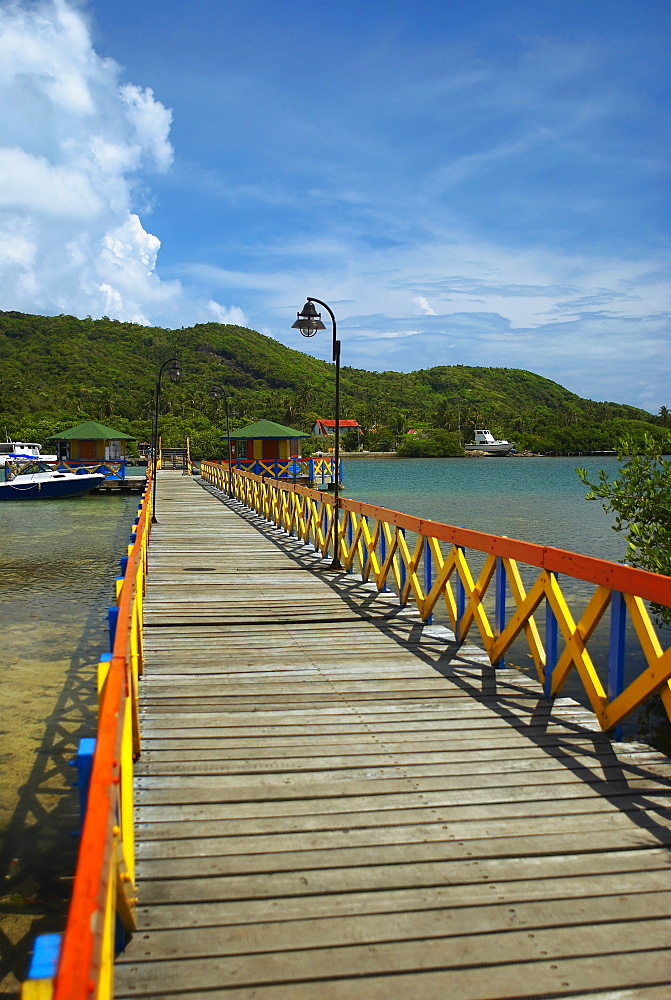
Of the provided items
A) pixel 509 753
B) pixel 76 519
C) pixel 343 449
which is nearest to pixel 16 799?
pixel 509 753

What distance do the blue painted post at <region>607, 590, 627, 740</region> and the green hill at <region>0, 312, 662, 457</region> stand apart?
2429 inches

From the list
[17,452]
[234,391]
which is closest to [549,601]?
[17,452]

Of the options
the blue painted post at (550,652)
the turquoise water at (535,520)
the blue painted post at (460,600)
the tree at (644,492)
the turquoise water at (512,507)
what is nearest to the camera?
the blue painted post at (550,652)

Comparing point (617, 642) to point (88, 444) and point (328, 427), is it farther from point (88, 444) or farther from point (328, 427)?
point (328, 427)

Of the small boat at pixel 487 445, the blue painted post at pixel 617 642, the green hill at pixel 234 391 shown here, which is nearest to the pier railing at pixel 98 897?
the blue painted post at pixel 617 642

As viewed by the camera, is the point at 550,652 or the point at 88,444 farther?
the point at 88,444

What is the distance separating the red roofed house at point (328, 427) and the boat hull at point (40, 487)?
6692 cm

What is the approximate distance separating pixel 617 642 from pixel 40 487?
114 feet

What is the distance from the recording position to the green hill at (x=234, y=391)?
262ft

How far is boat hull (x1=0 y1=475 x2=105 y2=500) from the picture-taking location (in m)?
34.6

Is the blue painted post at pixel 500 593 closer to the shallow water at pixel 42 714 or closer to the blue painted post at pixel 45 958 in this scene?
the shallow water at pixel 42 714

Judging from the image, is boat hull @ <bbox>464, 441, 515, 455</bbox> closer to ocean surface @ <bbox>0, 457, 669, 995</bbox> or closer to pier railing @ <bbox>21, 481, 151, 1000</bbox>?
ocean surface @ <bbox>0, 457, 669, 995</bbox>

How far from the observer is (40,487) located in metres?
34.9

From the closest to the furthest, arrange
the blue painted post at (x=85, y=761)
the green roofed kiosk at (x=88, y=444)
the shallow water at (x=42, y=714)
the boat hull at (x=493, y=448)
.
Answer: the blue painted post at (x=85, y=761)
the shallow water at (x=42, y=714)
the green roofed kiosk at (x=88, y=444)
the boat hull at (x=493, y=448)
